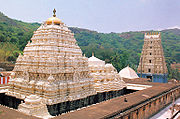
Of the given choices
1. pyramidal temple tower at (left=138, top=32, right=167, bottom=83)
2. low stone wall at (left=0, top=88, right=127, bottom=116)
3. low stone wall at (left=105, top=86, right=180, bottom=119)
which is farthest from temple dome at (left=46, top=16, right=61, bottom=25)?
pyramidal temple tower at (left=138, top=32, right=167, bottom=83)

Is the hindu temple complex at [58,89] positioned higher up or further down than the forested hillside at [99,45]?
further down

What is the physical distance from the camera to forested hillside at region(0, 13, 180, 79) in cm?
4888

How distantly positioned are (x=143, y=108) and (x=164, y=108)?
561 cm

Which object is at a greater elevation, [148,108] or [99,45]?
[99,45]

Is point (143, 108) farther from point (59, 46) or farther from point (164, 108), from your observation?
point (59, 46)

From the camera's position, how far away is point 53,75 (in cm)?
1299

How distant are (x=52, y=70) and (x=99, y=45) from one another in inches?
3353

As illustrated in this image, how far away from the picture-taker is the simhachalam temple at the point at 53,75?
12688mm

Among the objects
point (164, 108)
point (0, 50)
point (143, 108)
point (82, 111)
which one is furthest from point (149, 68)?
point (0, 50)

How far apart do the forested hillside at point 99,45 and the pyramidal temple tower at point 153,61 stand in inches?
570

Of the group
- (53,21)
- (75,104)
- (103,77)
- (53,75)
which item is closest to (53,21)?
(53,21)

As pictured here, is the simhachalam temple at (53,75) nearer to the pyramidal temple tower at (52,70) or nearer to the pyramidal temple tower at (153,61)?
the pyramidal temple tower at (52,70)

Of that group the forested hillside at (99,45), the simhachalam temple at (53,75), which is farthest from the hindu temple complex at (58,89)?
the forested hillside at (99,45)

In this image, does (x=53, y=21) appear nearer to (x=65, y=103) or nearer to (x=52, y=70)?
(x=52, y=70)
